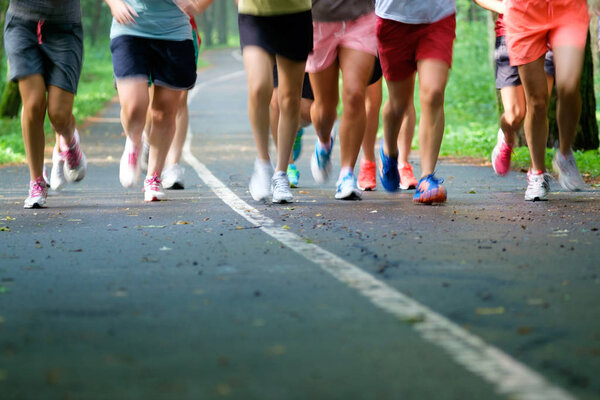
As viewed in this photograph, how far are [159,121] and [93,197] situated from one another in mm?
1027

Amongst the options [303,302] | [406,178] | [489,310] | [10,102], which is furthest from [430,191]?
[10,102]

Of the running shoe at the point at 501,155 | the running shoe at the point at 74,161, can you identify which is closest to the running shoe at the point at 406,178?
the running shoe at the point at 501,155

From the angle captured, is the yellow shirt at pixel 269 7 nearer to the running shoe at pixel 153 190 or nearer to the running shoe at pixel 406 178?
the running shoe at pixel 153 190

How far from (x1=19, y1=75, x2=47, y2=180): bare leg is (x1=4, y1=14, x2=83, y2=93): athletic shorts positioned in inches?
A: 2.8

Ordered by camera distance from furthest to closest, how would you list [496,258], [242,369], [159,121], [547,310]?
1. [159,121]
2. [496,258]
3. [547,310]
4. [242,369]

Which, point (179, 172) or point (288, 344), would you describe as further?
point (179, 172)

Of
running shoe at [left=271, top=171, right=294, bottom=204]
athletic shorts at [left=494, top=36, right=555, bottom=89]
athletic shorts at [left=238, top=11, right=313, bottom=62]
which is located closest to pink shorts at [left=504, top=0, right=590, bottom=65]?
athletic shorts at [left=494, top=36, right=555, bottom=89]

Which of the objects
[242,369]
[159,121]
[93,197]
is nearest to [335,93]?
[159,121]

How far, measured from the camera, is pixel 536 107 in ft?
26.4

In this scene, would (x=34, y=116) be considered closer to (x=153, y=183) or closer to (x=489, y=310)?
(x=153, y=183)

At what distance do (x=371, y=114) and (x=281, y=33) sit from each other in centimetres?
177

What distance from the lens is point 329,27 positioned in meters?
8.30

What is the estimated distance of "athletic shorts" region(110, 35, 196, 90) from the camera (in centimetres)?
810

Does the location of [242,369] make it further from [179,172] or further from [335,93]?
[179,172]
